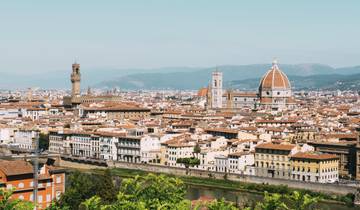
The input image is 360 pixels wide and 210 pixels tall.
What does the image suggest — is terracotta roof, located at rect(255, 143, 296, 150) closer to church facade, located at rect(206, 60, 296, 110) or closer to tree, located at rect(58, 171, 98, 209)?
tree, located at rect(58, 171, 98, 209)

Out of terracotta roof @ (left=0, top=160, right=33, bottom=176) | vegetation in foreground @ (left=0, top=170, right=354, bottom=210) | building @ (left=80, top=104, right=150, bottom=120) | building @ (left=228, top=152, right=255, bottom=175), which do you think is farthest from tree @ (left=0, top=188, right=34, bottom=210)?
building @ (left=80, top=104, right=150, bottom=120)

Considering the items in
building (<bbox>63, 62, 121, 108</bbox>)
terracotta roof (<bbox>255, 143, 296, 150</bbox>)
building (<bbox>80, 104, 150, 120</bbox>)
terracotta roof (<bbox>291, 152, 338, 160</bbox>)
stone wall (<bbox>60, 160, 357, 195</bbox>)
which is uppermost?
building (<bbox>63, 62, 121, 108</bbox>)

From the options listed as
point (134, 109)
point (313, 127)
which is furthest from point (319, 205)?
point (134, 109)

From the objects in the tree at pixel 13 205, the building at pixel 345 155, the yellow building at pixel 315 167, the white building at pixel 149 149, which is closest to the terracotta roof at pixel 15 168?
the tree at pixel 13 205

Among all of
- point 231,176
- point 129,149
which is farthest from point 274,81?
point 231,176

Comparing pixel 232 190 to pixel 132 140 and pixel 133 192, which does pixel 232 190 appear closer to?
pixel 132 140

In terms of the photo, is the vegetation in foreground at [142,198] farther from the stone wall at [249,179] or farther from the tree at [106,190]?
the stone wall at [249,179]

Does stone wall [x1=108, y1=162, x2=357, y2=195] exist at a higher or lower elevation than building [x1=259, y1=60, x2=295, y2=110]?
lower

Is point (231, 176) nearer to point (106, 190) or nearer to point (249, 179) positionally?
point (249, 179)
